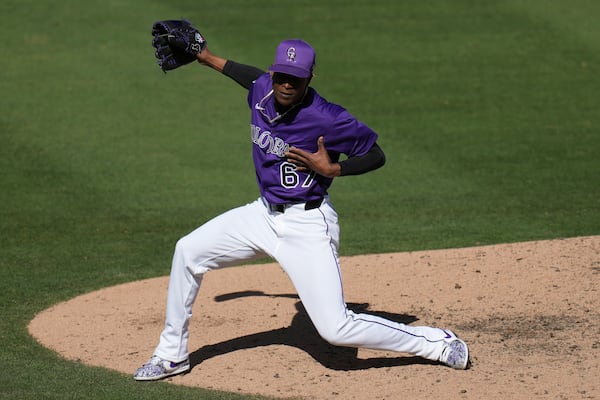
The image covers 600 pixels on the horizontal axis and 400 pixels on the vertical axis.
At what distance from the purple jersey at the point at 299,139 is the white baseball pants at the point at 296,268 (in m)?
0.14

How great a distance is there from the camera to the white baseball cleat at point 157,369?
256 inches

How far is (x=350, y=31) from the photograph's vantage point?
59.8 feet

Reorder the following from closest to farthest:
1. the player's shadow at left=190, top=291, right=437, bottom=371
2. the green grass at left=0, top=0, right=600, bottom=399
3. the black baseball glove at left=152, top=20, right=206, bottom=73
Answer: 1. the player's shadow at left=190, top=291, right=437, bottom=371
2. the black baseball glove at left=152, top=20, right=206, bottom=73
3. the green grass at left=0, top=0, right=600, bottom=399

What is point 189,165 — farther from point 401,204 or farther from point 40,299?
point 40,299

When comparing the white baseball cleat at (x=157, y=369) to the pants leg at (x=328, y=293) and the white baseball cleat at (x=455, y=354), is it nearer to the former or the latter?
the pants leg at (x=328, y=293)

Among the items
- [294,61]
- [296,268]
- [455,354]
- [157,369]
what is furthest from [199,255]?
[455,354]

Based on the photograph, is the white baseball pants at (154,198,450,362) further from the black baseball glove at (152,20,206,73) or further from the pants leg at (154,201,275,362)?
the black baseball glove at (152,20,206,73)

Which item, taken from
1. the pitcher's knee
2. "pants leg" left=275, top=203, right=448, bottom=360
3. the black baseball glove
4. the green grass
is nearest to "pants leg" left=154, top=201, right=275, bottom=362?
"pants leg" left=275, top=203, right=448, bottom=360

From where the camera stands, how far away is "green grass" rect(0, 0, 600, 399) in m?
10.0

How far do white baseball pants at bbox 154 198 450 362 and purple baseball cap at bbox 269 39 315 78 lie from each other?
86 centimetres

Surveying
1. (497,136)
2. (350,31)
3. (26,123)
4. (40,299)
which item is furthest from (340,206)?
(350,31)

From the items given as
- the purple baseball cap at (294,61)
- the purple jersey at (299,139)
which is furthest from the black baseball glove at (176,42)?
the purple baseball cap at (294,61)

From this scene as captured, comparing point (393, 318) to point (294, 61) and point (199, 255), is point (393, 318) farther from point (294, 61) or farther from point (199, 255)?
point (294, 61)

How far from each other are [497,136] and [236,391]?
337 inches
